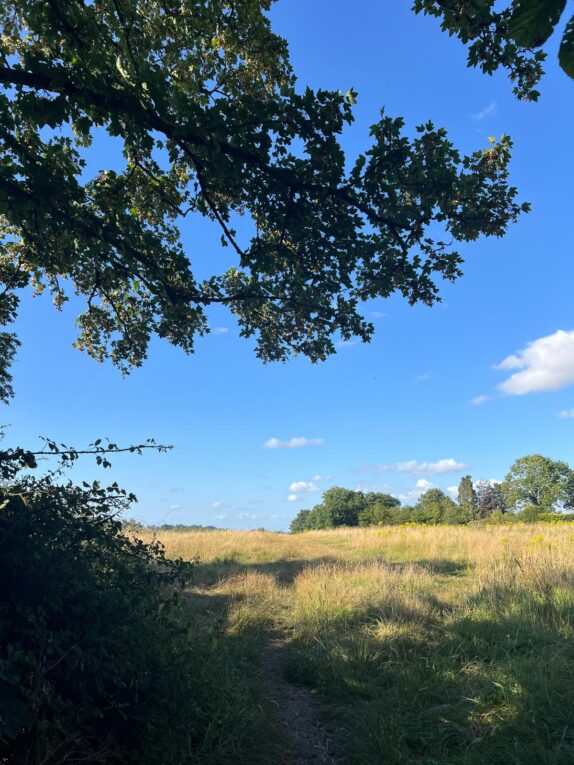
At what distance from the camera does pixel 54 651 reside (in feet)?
8.47

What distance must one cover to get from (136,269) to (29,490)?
3578mm

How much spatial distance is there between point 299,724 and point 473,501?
83929mm

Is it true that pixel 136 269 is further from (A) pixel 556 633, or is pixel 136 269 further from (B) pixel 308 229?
(A) pixel 556 633

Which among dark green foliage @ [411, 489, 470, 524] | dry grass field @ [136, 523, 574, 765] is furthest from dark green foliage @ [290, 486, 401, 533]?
dry grass field @ [136, 523, 574, 765]

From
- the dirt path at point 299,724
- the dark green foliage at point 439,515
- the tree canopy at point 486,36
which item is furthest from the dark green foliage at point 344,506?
the tree canopy at point 486,36

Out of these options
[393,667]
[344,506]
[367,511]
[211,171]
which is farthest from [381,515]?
[211,171]

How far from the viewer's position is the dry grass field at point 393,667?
335 cm

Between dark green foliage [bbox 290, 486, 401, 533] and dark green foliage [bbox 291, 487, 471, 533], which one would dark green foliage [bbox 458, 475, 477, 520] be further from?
dark green foliage [bbox 290, 486, 401, 533]

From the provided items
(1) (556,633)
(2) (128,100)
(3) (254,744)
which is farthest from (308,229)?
(1) (556,633)

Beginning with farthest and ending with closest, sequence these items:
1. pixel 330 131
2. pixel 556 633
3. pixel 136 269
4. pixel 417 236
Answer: pixel 136 269 < pixel 417 236 < pixel 556 633 < pixel 330 131

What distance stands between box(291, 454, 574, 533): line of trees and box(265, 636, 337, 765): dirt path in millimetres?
36335

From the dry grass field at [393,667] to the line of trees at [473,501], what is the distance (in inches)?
1324

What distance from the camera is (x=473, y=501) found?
78.1m

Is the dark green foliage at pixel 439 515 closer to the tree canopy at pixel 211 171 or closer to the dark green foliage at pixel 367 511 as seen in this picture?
the dark green foliage at pixel 367 511
